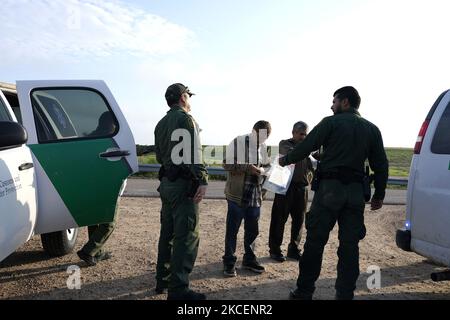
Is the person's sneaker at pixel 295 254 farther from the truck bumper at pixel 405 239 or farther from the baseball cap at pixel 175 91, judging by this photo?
the baseball cap at pixel 175 91

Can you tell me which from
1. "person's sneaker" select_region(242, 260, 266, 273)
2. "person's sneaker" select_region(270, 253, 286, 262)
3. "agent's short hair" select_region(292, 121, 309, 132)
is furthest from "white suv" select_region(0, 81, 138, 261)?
"person's sneaker" select_region(270, 253, 286, 262)

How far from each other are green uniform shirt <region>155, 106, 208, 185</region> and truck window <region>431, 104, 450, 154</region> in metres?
2.02

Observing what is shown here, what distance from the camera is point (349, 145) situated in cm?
363

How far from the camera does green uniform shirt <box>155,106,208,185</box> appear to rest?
3.64m

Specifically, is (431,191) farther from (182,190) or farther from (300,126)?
(182,190)

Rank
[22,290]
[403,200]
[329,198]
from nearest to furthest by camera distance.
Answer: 1. [329,198]
2. [22,290]
3. [403,200]

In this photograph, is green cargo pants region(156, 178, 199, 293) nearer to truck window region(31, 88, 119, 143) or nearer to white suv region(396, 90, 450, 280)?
truck window region(31, 88, 119, 143)

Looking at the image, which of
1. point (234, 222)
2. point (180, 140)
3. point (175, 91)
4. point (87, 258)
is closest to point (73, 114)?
point (175, 91)

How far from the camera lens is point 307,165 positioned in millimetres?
5242

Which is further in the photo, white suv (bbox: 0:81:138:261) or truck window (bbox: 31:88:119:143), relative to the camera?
truck window (bbox: 31:88:119:143)

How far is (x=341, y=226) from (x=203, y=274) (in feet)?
5.73
